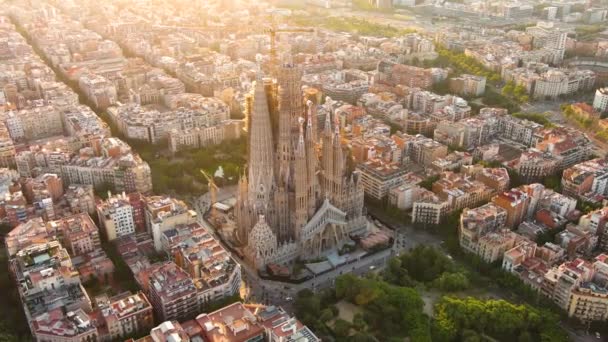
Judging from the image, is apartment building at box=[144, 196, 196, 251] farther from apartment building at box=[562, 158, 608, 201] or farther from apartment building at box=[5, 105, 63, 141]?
apartment building at box=[562, 158, 608, 201]

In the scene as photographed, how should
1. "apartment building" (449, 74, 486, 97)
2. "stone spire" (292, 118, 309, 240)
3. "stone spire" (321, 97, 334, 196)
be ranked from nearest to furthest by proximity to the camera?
"stone spire" (292, 118, 309, 240) < "stone spire" (321, 97, 334, 196) < "apartment building" (449, 74, 486, 97)

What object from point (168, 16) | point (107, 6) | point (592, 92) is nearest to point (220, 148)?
point (592, 92)

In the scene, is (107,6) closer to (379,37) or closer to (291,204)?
(379,37)

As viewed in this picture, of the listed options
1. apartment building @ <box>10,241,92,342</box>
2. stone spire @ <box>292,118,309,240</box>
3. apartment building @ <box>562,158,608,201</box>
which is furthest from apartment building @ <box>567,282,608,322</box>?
apartment building @ <box>10,241,92,342</box>

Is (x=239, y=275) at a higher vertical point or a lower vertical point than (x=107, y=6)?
lower

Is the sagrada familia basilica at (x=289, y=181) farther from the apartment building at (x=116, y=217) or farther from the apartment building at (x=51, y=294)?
the apartment building at (x=51, y=294)

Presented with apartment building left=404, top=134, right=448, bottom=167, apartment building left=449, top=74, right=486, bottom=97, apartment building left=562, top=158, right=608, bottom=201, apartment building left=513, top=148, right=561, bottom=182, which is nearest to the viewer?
apartment building left=562, top=158, right=608, bottom=201

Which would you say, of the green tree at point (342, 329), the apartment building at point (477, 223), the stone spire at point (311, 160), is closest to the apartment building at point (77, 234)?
the stone spire at point (311, 160)

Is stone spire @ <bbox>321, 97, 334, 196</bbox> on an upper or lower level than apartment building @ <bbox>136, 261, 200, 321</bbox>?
upper
